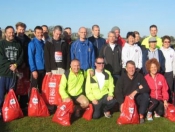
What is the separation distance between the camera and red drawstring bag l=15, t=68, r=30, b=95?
6.49 m

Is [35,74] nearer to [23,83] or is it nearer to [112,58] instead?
[23,83]

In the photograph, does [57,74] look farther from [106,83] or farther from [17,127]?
[17,127]

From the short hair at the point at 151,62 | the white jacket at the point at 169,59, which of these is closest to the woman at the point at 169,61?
the white jacket at the point at 169,59

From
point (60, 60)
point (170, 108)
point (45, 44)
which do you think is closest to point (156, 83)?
point (170, 108)

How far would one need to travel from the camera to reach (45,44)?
633 centimetres

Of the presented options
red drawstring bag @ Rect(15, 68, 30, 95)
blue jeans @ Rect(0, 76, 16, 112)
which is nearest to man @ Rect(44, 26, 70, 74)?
red drawstring bag @ Rect(15, 68, 30, 95)

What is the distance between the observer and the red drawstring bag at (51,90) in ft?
21.1

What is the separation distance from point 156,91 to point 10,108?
3576mm

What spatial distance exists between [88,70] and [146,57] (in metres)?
1.75

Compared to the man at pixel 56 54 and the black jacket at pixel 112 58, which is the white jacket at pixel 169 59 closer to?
the black jacket at pixel 112 58

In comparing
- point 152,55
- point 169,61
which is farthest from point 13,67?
point 169,61

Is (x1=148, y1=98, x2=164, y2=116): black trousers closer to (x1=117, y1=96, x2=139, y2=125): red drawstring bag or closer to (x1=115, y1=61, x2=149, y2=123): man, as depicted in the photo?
(x1=115, y1=61, x2=149, y2=123): man

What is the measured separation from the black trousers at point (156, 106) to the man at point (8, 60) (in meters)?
3.37

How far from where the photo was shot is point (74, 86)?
622 cm
